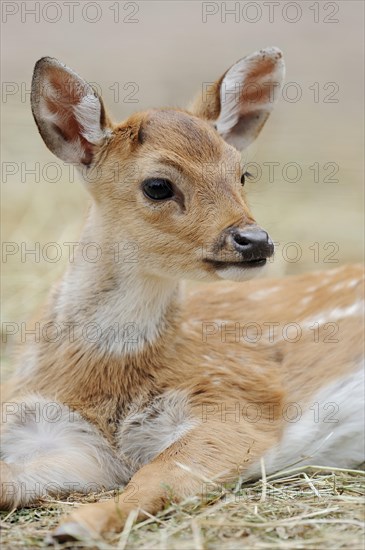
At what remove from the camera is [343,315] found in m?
6.43

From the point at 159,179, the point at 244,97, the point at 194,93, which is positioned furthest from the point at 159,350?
the point at 194,93

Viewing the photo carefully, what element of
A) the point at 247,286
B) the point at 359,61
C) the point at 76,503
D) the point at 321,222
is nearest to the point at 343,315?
the point at 247,286

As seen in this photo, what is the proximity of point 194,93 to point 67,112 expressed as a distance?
24.3 ft

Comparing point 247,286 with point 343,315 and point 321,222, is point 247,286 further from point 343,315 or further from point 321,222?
point 321,222

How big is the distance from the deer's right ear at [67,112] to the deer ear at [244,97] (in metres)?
0.68

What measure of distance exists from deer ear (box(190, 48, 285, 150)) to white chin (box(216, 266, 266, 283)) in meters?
1.17

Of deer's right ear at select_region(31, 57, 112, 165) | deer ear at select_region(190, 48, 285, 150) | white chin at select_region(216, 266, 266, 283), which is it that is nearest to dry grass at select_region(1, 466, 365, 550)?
white chin at select_region(216, 266, 266, 283)

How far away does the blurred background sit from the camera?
931 centimetres

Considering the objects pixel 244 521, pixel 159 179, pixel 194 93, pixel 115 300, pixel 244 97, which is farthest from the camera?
pixel 194 93

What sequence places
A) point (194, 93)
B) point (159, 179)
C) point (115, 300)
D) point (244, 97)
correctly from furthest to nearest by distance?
point (194, 93)
point (244, 97)
point (115, 300)
point (159, 179)

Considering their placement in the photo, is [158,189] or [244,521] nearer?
[244,521]

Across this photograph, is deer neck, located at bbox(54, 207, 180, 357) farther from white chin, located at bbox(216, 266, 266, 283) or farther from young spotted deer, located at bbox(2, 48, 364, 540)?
white chin, located at bbox(216, 266, 266, 283)

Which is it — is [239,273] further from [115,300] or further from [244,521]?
[244,521]

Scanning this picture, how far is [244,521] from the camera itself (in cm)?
454
